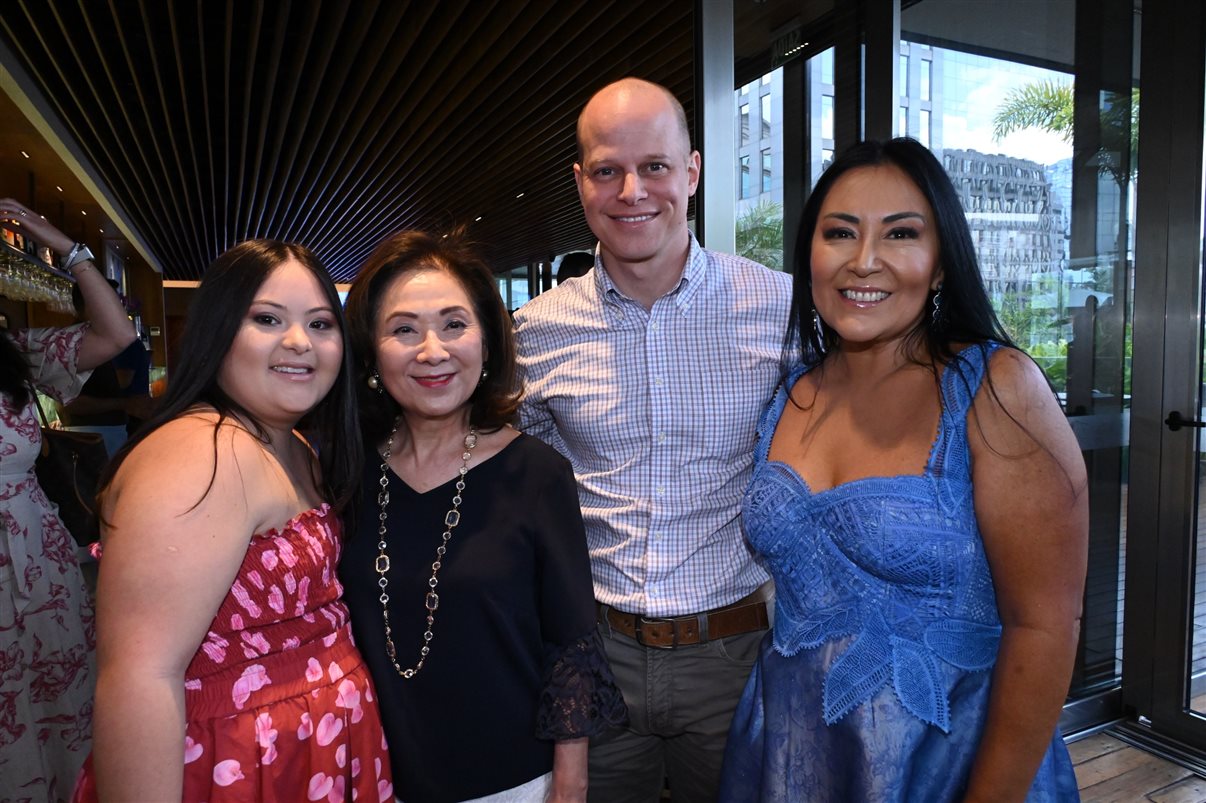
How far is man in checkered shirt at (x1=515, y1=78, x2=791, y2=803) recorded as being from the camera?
66.8 inches

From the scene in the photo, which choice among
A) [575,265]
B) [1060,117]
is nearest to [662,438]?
[575,265]

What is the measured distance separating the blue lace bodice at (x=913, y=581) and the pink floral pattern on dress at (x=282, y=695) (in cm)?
84

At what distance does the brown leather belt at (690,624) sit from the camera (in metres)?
1.68

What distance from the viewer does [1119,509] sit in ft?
11.0

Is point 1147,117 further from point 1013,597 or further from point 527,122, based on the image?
point 527,122

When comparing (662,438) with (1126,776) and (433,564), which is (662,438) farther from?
(1126,776)

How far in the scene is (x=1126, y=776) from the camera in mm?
3004

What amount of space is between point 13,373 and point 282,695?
2.02 metres

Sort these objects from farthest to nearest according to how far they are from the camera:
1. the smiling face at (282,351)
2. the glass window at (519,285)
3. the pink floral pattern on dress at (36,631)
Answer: the glass window at (519,285) < the pink floral pattern on dress at (36,631) < the smiling face at (282,351)

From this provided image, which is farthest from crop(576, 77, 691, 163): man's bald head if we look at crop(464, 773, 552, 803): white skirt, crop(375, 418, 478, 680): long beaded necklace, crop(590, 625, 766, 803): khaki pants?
crop(464, 773, 552, 803): white skirt

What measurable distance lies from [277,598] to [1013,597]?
1.20 metres

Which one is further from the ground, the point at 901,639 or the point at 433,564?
the point at 433,564

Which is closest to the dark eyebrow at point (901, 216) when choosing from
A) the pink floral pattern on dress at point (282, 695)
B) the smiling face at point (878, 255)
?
the smiling face at point (878, 255)

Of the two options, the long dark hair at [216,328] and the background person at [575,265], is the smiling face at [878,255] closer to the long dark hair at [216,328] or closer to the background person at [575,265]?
the long dark hair at [216,328]
